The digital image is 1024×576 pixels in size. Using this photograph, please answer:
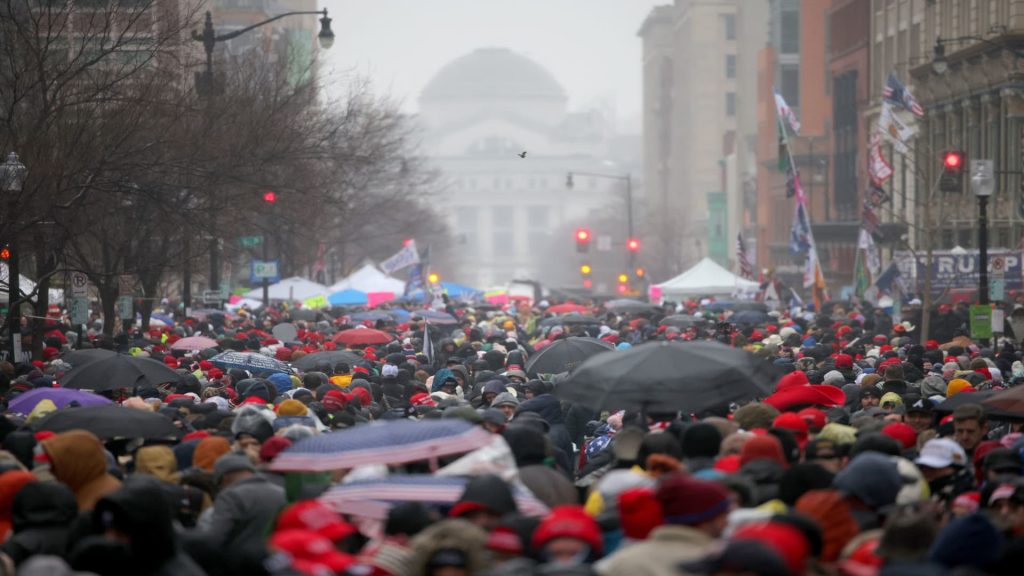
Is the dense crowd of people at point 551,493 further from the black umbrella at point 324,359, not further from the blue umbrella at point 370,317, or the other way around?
the blue umbrella at point 370,317

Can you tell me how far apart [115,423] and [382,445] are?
128 inches

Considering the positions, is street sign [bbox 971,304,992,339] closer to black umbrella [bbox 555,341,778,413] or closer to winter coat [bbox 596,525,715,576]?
black umbrella [bbox 555,341,778,413]

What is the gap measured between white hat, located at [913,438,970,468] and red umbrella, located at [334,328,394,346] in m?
18.1

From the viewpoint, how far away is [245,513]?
32.8ft

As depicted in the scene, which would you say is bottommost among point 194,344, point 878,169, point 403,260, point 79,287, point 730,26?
point 194,344

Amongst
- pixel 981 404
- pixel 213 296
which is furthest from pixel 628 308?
pixel 981 404

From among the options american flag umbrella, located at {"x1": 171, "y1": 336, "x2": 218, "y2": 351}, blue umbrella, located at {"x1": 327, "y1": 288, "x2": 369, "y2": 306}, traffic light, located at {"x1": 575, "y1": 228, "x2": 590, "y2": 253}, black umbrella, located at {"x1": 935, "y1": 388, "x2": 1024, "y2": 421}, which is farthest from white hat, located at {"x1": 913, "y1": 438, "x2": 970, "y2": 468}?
traffic light, located at {"x1": 575, "y1": 228, "x2": 590, "y2": 253}

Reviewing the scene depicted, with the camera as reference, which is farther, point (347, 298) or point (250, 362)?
point (347, 298)

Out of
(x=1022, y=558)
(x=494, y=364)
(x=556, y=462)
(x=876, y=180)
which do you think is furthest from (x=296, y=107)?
(x=1022, y=558)

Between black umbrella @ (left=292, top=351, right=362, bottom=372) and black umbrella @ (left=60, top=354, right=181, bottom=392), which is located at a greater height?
black umbrella @ (left=60, top=354, right=181, bottom=392)

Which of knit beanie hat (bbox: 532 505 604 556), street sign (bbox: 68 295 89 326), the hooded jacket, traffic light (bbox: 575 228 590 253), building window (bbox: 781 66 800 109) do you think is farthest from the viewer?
building window (bbox: 781 66 800 109)

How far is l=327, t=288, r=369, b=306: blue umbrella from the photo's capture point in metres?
51.2

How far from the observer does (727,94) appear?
142 m

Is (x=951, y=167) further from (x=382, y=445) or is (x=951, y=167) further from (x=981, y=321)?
(x=382, y=445)
